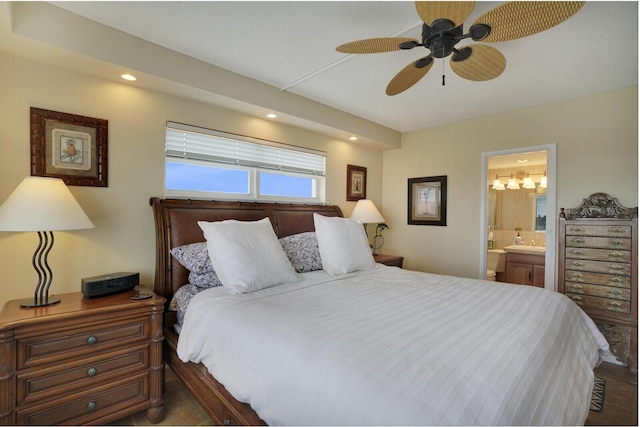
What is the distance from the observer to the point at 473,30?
59.7 inches

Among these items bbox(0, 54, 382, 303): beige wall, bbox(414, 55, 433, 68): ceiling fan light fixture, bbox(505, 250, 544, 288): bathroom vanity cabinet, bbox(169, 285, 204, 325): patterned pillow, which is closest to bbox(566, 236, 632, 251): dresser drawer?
bbox(505, 250, 544, 288): bathroom vanity cabinet

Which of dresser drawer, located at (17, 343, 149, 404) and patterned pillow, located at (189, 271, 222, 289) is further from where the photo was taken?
patterned pillow, located at (189, 271, 222, 289)

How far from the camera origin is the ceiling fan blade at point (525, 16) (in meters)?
1.27

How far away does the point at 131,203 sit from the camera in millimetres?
2316

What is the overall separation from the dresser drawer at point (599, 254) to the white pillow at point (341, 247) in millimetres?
1959

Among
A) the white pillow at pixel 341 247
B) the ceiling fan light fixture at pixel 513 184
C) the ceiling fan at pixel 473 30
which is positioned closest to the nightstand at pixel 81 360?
the white pillow at pixel 341 247

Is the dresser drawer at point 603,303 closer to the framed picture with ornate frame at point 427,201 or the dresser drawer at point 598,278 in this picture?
the dresser drawer at point 598,278

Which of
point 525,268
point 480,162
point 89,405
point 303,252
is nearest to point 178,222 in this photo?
point 303,252

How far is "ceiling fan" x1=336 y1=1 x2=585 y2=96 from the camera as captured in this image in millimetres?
1322

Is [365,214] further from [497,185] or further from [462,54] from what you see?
[497,185]

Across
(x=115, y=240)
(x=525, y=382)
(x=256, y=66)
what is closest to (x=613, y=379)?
(x=525, y=382)

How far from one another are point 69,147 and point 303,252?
186 cm

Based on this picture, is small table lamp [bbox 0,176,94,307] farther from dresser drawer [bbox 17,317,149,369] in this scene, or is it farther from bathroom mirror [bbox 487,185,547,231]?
bathroom mirror [bbox 487,185,547,231]

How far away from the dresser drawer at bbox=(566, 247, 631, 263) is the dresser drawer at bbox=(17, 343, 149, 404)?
3.69 metres
